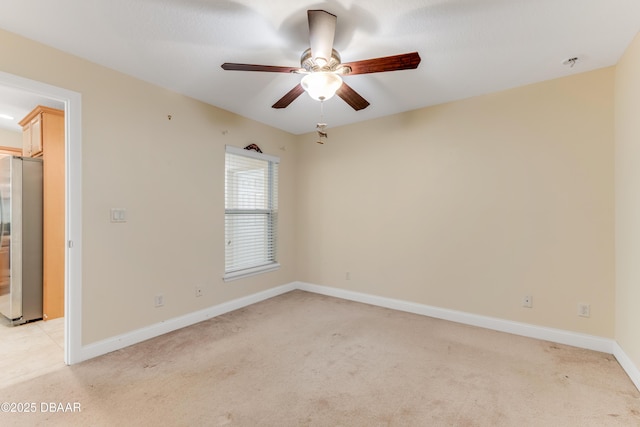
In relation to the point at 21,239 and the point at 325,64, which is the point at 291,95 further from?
the point at 21,239

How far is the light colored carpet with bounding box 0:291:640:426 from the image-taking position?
171cm

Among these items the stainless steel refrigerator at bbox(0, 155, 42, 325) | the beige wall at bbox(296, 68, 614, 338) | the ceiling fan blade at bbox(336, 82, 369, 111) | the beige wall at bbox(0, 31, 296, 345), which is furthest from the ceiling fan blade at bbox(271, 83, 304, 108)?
the stainless steel refrigerator at bbox(0, 155, 42, 325)

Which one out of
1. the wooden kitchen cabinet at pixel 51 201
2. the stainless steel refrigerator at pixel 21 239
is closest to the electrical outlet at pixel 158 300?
the wooden kitchen cabinet at pixel 51 201

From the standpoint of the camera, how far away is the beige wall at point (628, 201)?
80.2 inches

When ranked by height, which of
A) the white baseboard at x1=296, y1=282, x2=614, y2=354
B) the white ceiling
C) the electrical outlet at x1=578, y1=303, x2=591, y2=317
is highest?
the white ceiling

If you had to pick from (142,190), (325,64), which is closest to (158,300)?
(142,190)

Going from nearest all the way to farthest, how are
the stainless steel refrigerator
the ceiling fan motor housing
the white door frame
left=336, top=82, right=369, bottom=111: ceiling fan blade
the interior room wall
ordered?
1. the ceiling fan motor housing
2. left=336, top=82, right=369, bottom=111: ceiling fan blade
3. the white door frame
4. the stainless steel refrigerator
5. the interior room wall

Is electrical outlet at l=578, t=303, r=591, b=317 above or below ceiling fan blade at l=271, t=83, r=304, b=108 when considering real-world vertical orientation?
below

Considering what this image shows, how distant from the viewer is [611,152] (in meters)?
2.48

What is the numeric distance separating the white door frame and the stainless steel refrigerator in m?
1.47

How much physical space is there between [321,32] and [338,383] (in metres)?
2.37

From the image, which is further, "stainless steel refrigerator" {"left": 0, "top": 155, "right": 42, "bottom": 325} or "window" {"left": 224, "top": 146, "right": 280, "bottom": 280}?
"window" {"left": 224, "top": 146, "right": 280, "bottom": 280}

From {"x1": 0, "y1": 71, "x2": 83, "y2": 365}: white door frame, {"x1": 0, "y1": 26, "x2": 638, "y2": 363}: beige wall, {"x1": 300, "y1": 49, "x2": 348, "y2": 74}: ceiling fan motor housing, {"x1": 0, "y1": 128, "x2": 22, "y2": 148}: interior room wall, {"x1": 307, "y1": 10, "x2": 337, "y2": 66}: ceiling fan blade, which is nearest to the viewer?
{"x1": 307, "y1": 10, "x2": 337, "y2": 66}: ceiling fan blade

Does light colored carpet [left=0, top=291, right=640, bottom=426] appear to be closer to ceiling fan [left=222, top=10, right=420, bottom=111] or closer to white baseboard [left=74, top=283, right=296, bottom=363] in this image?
white baseboard [left=74, top=283, right=296, bottom=363]
